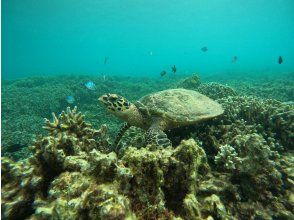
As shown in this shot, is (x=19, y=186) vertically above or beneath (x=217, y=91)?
above

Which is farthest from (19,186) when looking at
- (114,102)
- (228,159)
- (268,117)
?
(268,117)

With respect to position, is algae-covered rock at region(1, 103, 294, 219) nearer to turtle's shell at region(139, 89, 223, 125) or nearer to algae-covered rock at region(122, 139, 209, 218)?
algae-covered rock at region(122, 139, 209, 218)

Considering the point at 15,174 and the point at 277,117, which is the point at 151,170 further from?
the point at 277,117

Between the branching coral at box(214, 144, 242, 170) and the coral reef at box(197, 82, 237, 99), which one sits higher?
the branching coral at box(214, 144, 242, 170)

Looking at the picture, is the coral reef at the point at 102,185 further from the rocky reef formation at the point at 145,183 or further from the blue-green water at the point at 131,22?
the blue-green water at the point at 131,22

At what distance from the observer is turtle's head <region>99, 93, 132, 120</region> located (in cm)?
471

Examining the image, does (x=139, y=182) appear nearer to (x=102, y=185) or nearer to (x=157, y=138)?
(x=102, y=185)

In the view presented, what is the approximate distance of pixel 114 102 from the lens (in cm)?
473

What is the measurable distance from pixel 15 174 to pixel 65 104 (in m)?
11.8

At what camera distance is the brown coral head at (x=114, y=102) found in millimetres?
4711

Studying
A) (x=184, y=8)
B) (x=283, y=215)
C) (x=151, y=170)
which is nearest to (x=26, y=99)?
(x=151, y=170)

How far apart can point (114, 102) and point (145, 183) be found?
8.70 ft

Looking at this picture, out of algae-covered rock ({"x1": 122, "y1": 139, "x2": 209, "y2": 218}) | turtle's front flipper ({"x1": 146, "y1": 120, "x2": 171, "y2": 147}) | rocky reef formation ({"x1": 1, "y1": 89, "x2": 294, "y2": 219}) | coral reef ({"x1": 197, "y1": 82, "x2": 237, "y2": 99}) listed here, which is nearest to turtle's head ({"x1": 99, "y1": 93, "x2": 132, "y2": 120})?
turtle's front flipper ({"x1": 146, "y1": 120, "x2": 171, "y2": 147})

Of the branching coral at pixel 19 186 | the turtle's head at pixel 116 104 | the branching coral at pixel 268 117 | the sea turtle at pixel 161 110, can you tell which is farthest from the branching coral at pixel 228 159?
the branching coral at pixel 19 186
